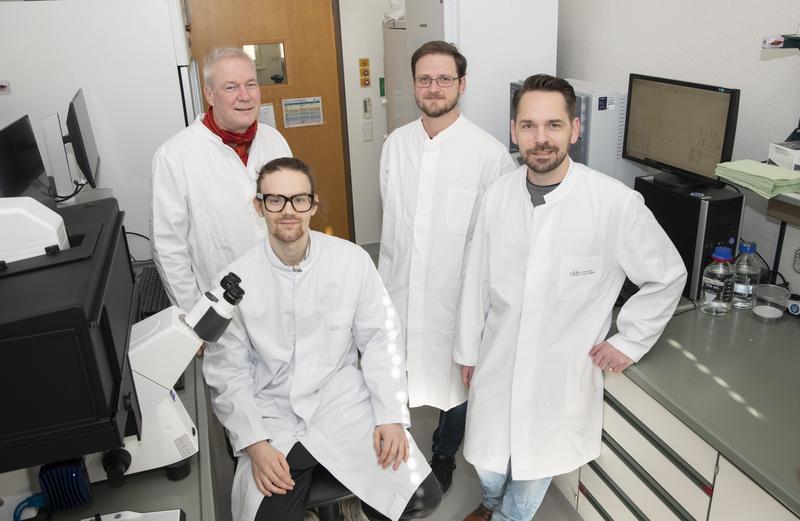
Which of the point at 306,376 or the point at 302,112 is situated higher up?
the point at 302,112

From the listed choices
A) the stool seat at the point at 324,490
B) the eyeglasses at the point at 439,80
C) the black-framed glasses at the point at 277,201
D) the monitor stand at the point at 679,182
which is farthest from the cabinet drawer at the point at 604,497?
the eyeglasses at the point at 439,80

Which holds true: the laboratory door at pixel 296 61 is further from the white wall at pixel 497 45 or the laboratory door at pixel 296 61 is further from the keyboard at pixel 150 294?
the keyboard at pixel 150 294

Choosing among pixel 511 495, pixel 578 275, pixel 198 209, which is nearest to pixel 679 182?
pixel 578 275

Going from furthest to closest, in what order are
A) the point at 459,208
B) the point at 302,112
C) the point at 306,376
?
the point at 302,112 < the point at 459,208 < the point at 306,376

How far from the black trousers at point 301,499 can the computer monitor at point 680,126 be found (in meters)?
1.28

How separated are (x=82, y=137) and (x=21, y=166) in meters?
0.22

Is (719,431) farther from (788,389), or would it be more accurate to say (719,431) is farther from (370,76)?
(370,76)

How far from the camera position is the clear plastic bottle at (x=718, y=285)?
73.6 inches

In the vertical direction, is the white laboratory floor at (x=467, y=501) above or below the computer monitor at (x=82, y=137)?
below

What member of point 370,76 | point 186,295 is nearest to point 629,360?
point 186,295

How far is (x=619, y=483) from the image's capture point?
5.86 ft

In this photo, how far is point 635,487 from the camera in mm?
1715

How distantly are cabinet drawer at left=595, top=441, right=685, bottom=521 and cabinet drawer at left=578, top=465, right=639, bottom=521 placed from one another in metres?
0.05

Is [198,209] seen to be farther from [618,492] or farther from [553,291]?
[618,492]
